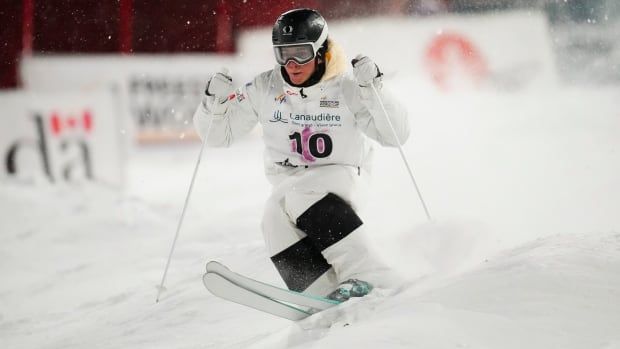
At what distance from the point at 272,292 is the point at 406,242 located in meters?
Answer: 1.03

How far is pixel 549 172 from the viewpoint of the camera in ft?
22.5

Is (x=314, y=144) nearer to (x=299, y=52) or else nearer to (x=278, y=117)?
(x=278, y=117)

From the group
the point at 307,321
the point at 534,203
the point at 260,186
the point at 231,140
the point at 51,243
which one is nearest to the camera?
the point at 307,321

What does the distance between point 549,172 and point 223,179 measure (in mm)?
3664

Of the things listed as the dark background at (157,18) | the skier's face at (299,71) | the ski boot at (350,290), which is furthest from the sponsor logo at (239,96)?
the dark background at (157,18)

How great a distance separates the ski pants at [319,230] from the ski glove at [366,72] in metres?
0.42

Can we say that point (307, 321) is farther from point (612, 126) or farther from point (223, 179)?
point (612, 126)

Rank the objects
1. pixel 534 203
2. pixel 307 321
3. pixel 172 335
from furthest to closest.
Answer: pixel 534 203, pixel 172 335, pixel 307 321

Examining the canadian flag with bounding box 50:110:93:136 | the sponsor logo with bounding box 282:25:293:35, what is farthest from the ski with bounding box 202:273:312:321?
the canadian flag with bounding box 50:110:93:136

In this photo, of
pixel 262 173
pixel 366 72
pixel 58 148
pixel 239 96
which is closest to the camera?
pixel 366 72

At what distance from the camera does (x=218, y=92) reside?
345 cm

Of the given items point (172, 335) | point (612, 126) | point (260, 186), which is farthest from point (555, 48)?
point (172, 335)

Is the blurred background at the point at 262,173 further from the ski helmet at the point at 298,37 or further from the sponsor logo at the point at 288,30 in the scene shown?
the sponsor logo at the point at 288,30

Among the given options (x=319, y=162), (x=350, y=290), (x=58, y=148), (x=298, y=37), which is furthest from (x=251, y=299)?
(x=58, y=148)
